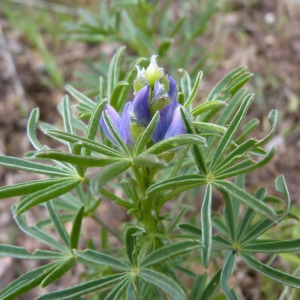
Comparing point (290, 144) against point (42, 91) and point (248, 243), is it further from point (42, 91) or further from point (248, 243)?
point (42, 91)

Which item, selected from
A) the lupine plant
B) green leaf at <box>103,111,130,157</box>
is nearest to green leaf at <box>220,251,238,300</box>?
the lupine plant

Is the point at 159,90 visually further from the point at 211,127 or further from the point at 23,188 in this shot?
the point at 23,188

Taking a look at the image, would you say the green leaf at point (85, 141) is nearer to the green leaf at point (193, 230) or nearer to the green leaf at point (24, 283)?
the green leaf at point (193, 230)

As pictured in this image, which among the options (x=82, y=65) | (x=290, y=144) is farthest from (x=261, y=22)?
(x=82, y=65)

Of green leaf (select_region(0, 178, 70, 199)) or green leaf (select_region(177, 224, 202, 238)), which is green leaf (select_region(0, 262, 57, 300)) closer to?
green leaf (select_region(0, 178, 70, 199))

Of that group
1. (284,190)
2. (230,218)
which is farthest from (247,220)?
(284,190)
